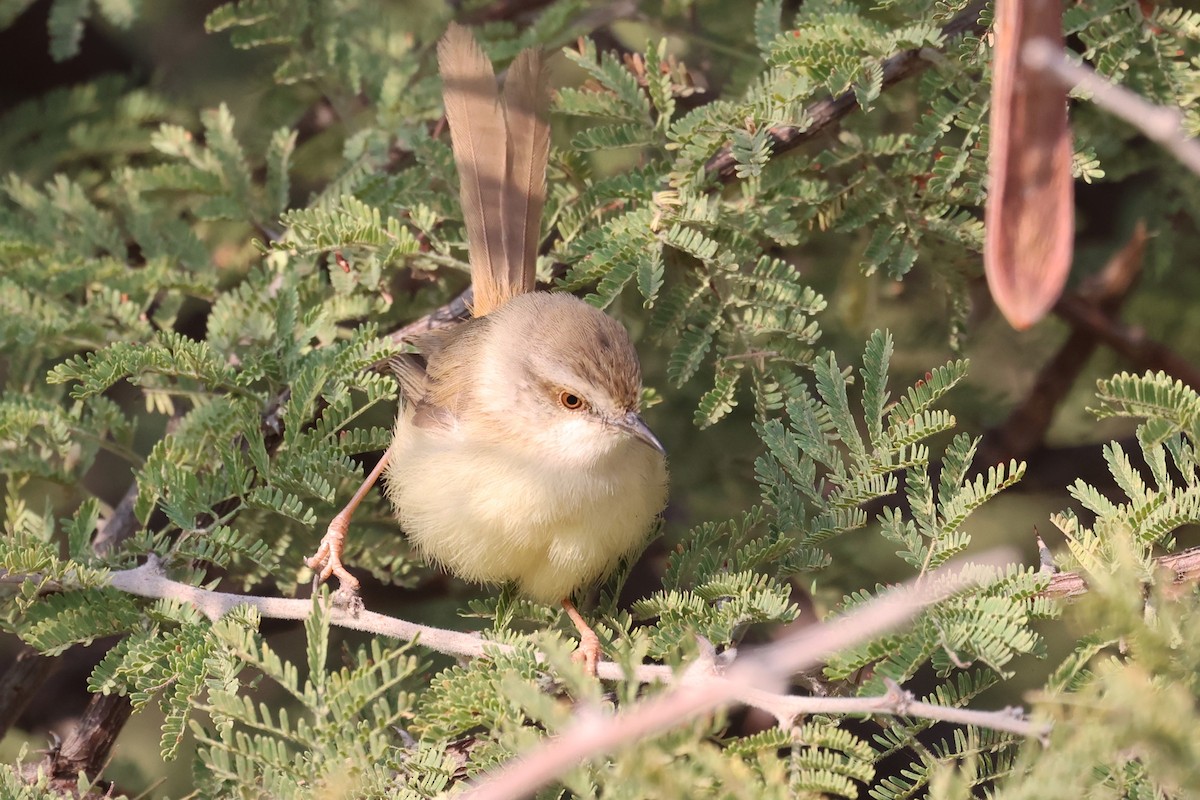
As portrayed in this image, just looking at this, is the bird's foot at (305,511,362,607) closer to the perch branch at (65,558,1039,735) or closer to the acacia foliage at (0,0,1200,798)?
the acacia foliage at (0,0,1200,798)

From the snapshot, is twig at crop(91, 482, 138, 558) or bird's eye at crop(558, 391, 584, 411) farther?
bird's eye at crop(558, 391, 584, 411)

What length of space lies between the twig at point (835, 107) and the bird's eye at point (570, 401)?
31.1 inches

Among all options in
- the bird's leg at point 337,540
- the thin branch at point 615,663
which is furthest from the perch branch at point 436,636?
the bird's leg at point 337,540

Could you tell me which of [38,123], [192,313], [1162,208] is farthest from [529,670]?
[38,123]

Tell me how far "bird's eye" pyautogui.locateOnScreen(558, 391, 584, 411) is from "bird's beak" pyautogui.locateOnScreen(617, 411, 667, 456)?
0.48 ft

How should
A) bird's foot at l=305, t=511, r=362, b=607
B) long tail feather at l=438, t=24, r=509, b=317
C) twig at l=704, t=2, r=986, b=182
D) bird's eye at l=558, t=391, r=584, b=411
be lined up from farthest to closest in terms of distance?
long tail feather at l=438, t=24, r=509, b=317
bird's eye at l=558, t=391, r=584, b=411
bird's foot at l=305, t=511, r=362, b=607
twig at l=704, t=2, r=986, b=182

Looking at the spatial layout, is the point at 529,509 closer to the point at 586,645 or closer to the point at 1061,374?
the point at 586,645

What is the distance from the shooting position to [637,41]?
4.80 metres

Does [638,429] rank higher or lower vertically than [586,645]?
higher

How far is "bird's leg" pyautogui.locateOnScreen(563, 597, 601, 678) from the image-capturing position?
9.81 feet

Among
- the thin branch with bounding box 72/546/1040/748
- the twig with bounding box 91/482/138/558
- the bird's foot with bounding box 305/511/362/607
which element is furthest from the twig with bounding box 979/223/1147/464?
the twig with bounding box 91/482/138/558

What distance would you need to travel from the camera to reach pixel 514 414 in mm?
3631

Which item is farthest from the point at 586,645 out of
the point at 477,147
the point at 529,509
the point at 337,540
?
the point at 477,147

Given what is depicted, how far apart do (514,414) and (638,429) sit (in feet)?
1.38
